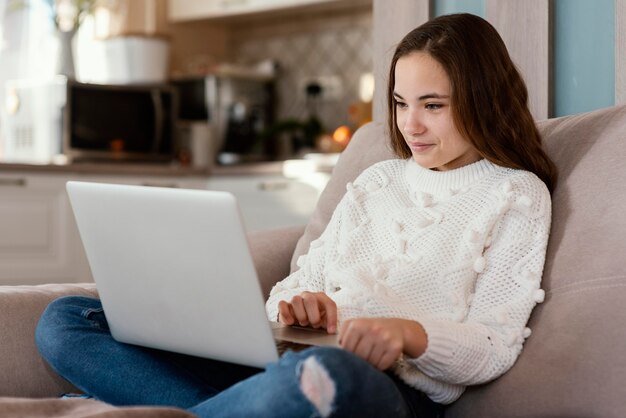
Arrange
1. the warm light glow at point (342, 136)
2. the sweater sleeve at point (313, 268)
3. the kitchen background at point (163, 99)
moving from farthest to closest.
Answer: the warm light glow at point (342, 136)
the kitchen background at point (163, 99)
the sweater sleeve at point (313, 268)

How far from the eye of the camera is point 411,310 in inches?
54.0

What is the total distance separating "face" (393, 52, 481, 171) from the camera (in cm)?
147

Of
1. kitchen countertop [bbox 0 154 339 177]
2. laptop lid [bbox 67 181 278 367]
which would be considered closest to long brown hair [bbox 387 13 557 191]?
laptop lid [bbox 67 181 278 367]

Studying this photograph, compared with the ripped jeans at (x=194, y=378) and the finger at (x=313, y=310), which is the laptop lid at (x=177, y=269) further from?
the finger at (x=313, y=310)

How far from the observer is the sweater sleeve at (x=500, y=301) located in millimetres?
1231

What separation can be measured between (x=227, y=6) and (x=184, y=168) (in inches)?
37.2

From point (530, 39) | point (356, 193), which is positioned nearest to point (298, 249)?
point (356, 193)

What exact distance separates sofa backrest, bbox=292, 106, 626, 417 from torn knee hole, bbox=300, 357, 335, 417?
0.35 metres

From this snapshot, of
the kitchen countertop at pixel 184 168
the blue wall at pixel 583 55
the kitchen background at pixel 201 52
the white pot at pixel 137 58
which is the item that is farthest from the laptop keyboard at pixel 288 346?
the white pot at pixel 137 58

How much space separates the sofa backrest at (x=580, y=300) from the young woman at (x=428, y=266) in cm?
3

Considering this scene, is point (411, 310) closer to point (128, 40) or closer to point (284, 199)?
point (284, 199)

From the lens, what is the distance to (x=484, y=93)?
147 centimetres

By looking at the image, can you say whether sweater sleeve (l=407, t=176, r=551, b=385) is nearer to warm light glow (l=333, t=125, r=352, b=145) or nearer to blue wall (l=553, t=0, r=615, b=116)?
blue wall (l=553, t=0, r=615, b=116)

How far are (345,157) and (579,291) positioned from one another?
696 mm
